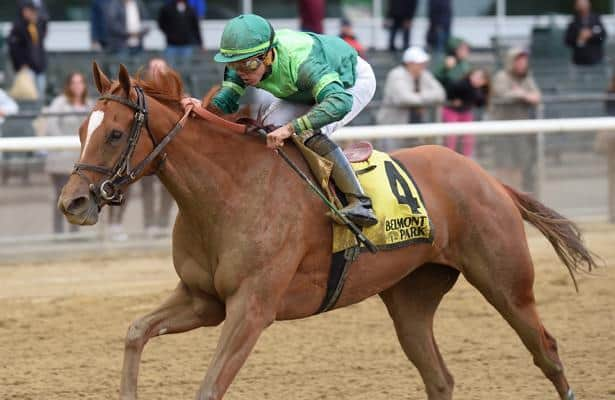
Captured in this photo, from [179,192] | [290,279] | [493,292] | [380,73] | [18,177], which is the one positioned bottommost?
[380,73]

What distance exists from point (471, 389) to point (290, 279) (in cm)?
145

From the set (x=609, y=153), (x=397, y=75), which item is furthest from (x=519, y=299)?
(x=397, y=75)

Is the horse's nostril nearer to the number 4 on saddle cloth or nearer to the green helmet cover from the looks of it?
the green helmet cover

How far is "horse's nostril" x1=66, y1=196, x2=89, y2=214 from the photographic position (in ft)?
14.4

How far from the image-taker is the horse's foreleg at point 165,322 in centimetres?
468

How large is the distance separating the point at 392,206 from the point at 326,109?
0.66 meters

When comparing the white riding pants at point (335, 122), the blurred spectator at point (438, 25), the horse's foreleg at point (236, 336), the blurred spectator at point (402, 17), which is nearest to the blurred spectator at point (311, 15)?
the blurred spectator at point (402, 17)

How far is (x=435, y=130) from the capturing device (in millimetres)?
8938

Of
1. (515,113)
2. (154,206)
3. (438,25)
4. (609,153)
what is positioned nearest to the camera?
(154,206)

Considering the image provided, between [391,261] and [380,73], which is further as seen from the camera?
[380,73]

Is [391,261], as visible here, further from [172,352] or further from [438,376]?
[172,352]

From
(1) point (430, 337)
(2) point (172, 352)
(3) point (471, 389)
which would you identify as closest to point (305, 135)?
(1) point (430, 337)

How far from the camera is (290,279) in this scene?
483 cm

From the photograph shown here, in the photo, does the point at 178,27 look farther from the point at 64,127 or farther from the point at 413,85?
the point at 64,127
